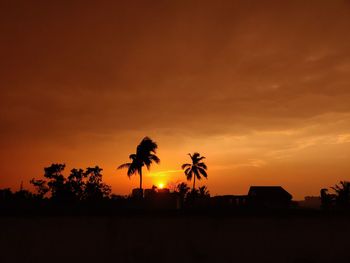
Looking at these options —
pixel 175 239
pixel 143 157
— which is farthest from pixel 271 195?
pixel 175 239

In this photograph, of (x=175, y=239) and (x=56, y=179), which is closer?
(x=175, y=239)

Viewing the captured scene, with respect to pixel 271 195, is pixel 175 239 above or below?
below

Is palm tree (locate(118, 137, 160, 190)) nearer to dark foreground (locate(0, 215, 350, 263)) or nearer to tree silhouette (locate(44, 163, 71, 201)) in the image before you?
tree silhouette (locate(44, 163, 71, 201))

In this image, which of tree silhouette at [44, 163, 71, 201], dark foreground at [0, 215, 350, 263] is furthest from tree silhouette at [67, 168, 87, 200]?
dark foreground at [0, 215, 350, 263]

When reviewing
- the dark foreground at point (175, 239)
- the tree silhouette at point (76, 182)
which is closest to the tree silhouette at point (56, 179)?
the tree silhouette at point (76, 182)

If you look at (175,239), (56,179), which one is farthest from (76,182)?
(175,239)

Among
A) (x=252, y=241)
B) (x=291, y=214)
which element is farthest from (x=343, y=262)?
(x=252, y=241)

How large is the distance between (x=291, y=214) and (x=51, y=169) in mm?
42688

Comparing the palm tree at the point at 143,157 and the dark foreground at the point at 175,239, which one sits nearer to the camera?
the dark foreground at the point at 175,239

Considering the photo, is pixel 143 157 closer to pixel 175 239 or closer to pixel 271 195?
pixel 271 195

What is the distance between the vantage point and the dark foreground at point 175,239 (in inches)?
481

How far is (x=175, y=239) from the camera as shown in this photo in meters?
13.2

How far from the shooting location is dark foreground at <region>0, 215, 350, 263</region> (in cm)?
1223

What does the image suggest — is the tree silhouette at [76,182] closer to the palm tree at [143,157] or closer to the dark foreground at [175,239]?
the palm tree at [143,157]
